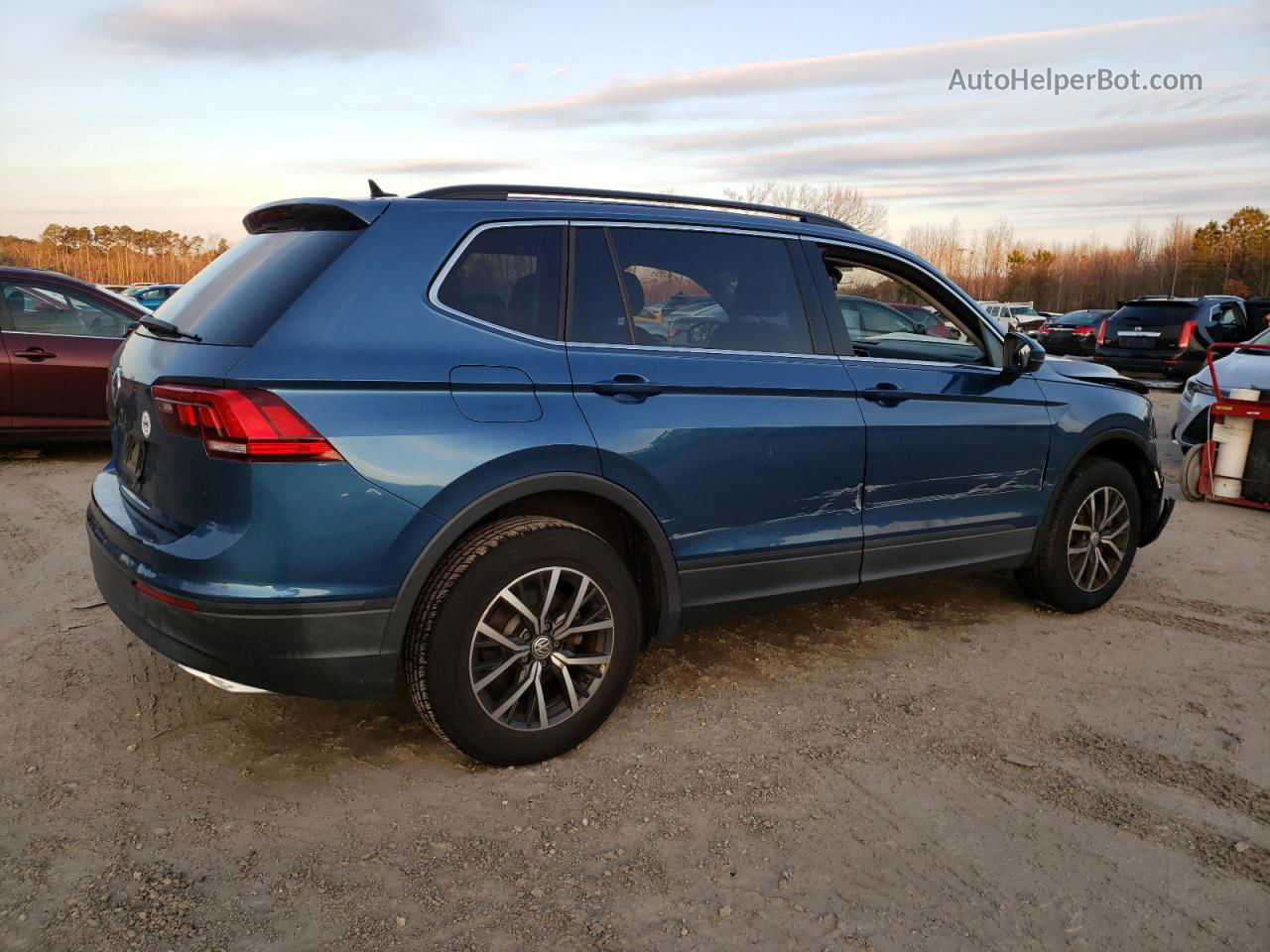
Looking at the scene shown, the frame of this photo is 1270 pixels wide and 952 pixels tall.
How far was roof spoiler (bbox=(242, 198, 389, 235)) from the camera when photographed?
308 centimetres

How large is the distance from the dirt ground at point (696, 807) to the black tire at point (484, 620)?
0.44ft

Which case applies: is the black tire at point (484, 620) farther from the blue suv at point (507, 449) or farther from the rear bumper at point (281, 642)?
the rear bumper at point (281, 642)

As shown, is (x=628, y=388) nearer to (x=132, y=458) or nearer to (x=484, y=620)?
(x=484, y=620)

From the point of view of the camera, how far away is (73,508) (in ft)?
22.1

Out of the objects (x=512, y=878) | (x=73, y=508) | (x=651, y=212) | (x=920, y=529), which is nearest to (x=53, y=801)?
(x=512, y=878)

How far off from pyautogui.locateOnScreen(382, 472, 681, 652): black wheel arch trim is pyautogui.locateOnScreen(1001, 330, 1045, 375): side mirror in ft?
6.53

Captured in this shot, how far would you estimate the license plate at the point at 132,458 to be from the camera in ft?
10.4

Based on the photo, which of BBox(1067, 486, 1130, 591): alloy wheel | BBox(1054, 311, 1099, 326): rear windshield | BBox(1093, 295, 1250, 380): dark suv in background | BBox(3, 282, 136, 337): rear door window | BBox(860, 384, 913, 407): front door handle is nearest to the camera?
BBox(860, 384, 913, 407): front door handle

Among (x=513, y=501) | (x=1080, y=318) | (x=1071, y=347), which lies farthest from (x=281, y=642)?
(x=1080, y=318)

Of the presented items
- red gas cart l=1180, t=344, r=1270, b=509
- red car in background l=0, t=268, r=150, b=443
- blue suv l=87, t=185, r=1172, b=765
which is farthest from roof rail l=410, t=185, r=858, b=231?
red car in background l=0, t=268, r=150, b=443

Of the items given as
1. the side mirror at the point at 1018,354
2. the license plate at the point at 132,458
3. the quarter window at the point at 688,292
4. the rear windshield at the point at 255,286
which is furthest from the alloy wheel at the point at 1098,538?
the license plate at the point at 132,458

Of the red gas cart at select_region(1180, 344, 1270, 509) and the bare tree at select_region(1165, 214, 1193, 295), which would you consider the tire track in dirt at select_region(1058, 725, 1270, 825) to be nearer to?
the red gas cart at select_region(1180, 344, 1270, 509)

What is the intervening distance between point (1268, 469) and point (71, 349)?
→ 9590 mm

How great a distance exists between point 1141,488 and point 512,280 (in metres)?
3.74
